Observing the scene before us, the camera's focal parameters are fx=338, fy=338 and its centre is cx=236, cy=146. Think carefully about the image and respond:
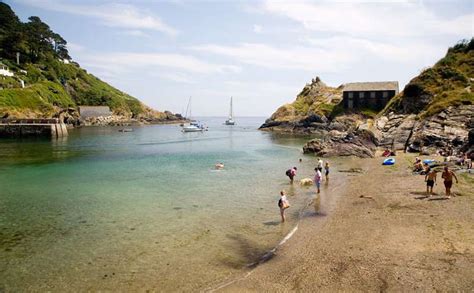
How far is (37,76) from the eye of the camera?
150 meters

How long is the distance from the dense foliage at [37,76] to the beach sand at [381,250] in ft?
387

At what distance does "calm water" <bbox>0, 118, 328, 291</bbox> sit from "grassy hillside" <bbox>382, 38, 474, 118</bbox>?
4319 centimetres

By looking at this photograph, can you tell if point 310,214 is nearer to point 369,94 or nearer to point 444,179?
point 444,179

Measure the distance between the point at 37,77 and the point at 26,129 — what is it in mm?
64898

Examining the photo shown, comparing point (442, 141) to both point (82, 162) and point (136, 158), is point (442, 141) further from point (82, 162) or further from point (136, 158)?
point (82, 162)

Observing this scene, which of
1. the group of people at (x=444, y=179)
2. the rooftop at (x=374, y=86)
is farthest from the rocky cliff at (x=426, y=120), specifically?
the rooftop at (x=374, y=86)

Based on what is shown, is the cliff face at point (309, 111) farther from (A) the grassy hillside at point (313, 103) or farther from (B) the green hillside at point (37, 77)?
(B) the green hillside at point (37, 77)

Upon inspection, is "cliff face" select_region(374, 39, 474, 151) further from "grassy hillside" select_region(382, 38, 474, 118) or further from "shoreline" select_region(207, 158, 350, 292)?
"shoreline" select_region(207, 158, 350, 292)

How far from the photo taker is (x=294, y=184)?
37.1 meters

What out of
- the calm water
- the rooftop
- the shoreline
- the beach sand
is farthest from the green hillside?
the beach sand

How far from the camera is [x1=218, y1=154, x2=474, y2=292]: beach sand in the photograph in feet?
46.4

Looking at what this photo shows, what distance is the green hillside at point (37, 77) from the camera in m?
121

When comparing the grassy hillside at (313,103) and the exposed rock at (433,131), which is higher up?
the grassy hillside at (313,103)

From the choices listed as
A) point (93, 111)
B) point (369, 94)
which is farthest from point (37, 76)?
point (369, 94)
